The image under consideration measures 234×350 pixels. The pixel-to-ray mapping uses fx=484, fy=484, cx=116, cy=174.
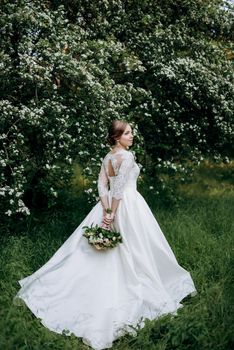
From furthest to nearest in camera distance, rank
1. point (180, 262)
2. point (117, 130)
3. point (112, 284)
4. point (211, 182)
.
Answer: point (211, 182) < point (180, 262) < point (117, 130) < point (112, 284)

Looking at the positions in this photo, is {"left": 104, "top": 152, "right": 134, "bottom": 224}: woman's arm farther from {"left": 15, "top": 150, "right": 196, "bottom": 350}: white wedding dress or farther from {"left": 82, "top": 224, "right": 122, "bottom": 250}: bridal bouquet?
{"left": 82, "top": 224, "right": 122, "bottom": 250}: bridal bouquet

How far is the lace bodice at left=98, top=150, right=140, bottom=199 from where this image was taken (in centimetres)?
555

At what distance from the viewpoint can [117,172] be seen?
18.4ft

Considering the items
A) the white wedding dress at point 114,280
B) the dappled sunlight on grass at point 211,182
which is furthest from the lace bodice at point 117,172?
the dappled sunlight on grass at point 211,182

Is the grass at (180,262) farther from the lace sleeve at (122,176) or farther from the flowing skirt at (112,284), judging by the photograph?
the lace sleeve at (122,176)

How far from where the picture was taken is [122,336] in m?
4.99

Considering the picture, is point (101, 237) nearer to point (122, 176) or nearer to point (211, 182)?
point (122, 176)

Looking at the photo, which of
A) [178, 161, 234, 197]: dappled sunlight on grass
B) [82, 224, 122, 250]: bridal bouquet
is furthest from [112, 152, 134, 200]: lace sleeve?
[178, 161, 234, 197]: dappled sunlight on grass

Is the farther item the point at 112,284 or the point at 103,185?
the point at 103,185

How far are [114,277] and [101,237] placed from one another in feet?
1.53

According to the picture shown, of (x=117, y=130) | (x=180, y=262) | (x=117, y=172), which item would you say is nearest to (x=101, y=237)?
(x=117, y=172)

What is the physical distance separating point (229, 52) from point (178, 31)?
1.50 m

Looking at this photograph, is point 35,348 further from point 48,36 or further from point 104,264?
point 48,36

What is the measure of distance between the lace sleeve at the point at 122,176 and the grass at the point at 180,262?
1.47 meters
